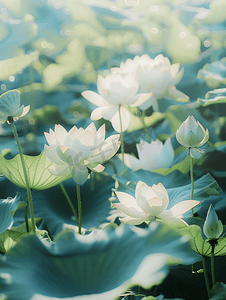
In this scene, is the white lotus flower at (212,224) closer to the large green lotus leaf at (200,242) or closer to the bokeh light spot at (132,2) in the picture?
the large green lotus leaf at (200,242)

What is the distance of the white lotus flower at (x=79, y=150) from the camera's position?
18.9 inches

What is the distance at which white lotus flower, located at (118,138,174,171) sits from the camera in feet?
2.47

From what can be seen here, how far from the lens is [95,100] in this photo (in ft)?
2.30

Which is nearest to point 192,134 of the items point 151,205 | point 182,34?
point 151,205

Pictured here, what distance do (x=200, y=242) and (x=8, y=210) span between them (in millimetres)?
347

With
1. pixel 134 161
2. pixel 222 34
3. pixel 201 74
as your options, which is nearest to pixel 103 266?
pixel 134 161

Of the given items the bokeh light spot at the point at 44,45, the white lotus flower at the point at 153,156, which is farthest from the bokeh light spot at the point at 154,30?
the white lotus flower at the point at 153,156

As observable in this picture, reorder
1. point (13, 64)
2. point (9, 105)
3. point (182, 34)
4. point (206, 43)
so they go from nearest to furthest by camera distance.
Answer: point (9, 105), point (13, 64), point (182, 34), point (206, 43)

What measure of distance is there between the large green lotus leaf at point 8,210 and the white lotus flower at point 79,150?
0.35 ft

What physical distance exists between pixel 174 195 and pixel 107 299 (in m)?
0.29

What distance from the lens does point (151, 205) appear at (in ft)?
1.48

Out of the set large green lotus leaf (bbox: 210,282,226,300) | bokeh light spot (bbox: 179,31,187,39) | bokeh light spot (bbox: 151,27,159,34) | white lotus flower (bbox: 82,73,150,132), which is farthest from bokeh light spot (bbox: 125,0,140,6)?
large green lotus leaf (bbox: 210,282,226,300)

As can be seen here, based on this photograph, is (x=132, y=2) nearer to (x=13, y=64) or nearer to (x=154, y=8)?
(x=154, y=8)

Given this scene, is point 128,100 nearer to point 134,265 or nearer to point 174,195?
point 174,195
